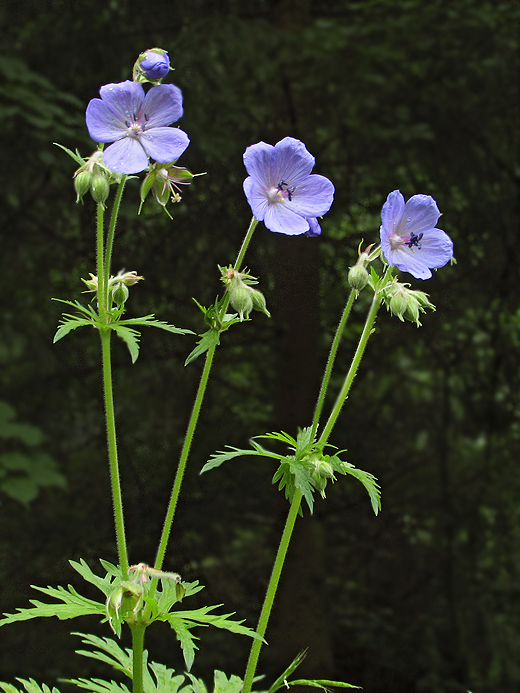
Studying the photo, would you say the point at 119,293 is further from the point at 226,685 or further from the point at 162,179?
the point at 226,685

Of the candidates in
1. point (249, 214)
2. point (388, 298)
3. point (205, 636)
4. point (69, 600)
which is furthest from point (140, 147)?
point (205, 636)

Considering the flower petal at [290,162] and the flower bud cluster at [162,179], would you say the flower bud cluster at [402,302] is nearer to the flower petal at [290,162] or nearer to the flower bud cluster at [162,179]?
the flower petal at [290,162]

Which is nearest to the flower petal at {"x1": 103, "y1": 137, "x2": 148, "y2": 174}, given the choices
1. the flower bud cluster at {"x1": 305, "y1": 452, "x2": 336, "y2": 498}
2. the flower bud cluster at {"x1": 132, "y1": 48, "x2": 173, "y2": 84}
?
the flower bud cluster at {"x1": 132, "y1": 48, "x2": 173, "y2": 84}

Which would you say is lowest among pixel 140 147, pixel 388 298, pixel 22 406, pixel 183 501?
pixel 183 501

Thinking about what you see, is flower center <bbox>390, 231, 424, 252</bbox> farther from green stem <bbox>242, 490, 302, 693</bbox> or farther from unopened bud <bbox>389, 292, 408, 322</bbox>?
green stem <bbox>242, 490, 302, 693</bbox>

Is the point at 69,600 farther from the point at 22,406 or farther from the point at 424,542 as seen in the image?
the point at 424,542
